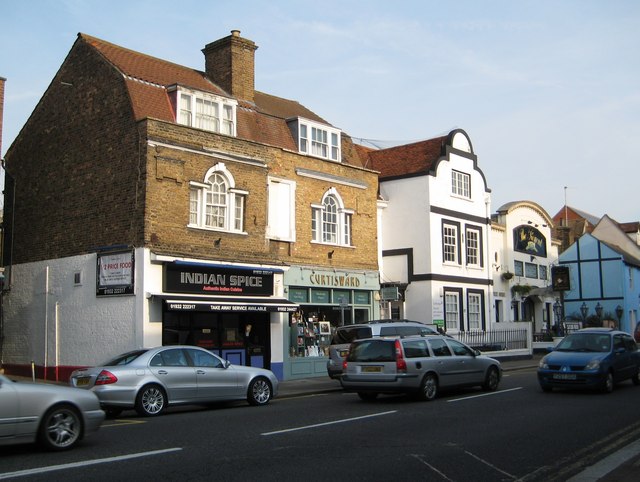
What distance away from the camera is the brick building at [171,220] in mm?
20906

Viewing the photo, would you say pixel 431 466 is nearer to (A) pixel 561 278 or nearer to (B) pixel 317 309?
(B) pixel 317 309

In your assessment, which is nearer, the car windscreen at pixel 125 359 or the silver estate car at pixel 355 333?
the car windscreen at pixel 125 359

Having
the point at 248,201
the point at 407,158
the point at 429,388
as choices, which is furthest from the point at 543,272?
the point at 429,388

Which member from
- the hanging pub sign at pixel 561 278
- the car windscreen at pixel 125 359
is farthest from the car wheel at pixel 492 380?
the hanging pub sign at pixel 561 278

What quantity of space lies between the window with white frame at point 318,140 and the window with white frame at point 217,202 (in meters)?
4.25

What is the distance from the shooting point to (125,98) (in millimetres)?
21750

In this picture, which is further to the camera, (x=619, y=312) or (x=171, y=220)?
(x=619, y=312)

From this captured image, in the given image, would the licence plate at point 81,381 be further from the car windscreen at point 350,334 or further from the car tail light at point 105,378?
the car windscreen at point 350,334

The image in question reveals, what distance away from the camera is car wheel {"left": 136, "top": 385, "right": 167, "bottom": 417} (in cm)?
1442

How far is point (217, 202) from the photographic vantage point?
22734mm

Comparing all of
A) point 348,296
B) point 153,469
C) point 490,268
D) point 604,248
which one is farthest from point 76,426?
point 604,248

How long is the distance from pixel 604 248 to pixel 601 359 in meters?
39.3

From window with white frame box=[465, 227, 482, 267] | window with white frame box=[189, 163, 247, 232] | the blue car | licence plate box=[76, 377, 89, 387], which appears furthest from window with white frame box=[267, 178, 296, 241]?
window with white frame box=[465, 227, 482, 267]

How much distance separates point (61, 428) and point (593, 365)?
12.3 m
